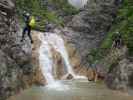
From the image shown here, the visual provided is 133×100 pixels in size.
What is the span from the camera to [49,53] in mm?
34500

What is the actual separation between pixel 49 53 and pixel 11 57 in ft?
38.1

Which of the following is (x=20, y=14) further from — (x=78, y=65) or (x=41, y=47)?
(x=78, y=65)

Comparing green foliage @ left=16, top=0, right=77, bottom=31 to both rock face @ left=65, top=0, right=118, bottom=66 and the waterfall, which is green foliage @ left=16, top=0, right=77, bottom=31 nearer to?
the waterfall

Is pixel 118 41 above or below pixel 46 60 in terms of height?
above

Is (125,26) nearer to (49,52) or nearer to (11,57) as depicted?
(49,52)

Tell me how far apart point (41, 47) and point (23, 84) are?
Result: 998 cm

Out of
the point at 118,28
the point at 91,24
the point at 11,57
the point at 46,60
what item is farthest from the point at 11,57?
the point at 91,24

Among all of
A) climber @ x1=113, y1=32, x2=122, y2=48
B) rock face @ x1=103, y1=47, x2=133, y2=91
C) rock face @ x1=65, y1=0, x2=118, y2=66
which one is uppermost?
rock face @ x1=65, y1=0, x2=118, y2=66

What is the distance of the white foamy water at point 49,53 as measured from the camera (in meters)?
32.4

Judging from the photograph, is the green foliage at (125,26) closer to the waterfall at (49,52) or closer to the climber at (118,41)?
the climber at (118,41)

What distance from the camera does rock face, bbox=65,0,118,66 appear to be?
128ft

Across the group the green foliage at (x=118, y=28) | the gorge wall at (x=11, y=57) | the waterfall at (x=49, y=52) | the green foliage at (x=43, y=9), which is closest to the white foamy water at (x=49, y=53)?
the waterfall at (x=49, y=52)

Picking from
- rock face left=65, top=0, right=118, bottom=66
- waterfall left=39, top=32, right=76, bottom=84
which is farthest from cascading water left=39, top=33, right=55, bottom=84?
rock face left=65, top=0, right=118, bottom=66

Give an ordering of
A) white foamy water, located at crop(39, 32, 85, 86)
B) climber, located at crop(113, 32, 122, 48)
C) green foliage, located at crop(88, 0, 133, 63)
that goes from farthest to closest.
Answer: white foamy water, located at crop(39, 32, 85, 86) → green foliage, located at crop(88, 0, 133, 63) → climber, located at crop(113, 32, 122, 48)
